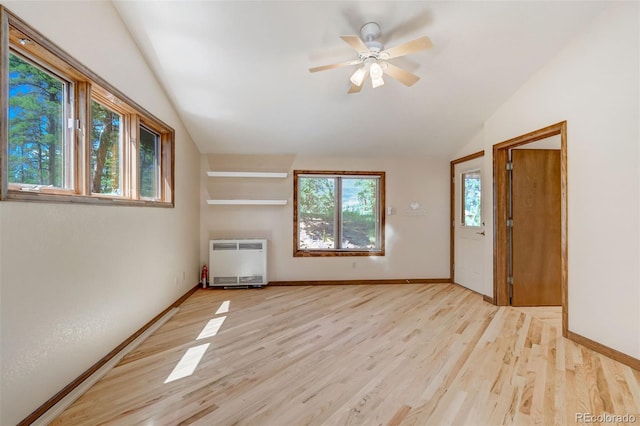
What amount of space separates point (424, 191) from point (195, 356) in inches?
171

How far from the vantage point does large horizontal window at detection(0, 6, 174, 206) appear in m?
1.72

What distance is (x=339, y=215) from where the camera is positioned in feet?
17.7

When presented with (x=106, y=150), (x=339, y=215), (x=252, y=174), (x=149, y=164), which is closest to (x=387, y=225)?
(x=339, y=215)

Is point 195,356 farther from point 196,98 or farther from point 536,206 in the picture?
point 536,206

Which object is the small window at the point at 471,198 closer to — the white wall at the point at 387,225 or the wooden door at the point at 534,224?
the white wall at the point at 387,225

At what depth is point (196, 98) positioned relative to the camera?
12.0 feet

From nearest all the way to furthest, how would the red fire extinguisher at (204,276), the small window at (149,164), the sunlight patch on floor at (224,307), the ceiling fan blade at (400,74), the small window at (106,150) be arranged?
1. the small window at (106,150)
2. the ceiling fan blade at (400,74)
3. the small window at (149,164)
4. the sunlight patch on floor at (224,307)
5. the red fire extinguisher at (204,276)

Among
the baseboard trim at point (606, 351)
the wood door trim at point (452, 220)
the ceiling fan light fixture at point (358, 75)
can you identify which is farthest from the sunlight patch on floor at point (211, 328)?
the wood door trim at point (452, 220)

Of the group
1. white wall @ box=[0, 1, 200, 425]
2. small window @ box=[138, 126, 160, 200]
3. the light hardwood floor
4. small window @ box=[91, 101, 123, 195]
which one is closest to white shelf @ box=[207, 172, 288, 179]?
small window @ box=[138, 126, 160, 200]

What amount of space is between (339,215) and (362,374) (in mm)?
3313

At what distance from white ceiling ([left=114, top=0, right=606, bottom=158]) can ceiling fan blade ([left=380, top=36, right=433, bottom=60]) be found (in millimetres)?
373

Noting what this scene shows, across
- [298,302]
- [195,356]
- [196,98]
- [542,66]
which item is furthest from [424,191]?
[195,356]

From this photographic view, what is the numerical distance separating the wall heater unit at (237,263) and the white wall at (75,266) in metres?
1.40

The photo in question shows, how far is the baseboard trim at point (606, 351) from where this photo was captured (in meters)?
2.38
